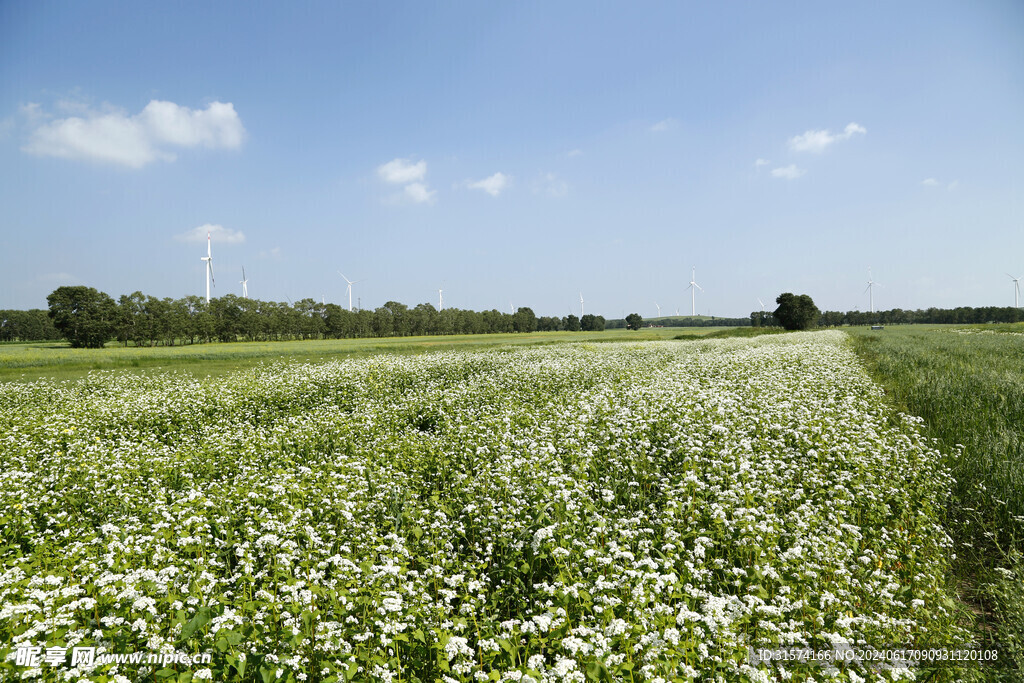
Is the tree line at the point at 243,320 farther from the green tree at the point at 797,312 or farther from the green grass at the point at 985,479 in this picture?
the green grass at the point at 985,479

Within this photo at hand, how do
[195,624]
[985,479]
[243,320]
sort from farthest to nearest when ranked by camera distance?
1. [243,320]
2. [985,479]
3. [195,624]

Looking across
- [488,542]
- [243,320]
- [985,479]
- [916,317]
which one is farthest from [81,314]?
[916,317]

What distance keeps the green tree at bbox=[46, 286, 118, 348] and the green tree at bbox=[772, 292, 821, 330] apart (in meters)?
133

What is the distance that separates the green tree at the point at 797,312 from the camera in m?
94.2

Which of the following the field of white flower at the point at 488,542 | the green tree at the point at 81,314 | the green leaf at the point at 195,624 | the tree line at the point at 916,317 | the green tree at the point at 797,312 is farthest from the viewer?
the tree line at the point at 916,317

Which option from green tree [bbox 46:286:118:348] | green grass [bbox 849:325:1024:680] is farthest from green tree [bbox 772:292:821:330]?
green tree [bbox 46:286:118:348]

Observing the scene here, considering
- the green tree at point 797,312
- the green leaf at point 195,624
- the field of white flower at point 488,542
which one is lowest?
the field of white flower at point 488,542

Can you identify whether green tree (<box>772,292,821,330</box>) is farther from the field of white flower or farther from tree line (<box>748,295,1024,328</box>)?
the field of white flower

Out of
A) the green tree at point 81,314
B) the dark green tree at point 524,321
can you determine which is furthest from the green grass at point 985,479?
the dark green tree at point 524,321

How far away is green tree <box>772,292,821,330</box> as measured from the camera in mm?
94250

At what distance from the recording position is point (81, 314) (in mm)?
80688

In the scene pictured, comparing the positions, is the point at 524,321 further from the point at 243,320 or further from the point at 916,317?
the point at 916,317

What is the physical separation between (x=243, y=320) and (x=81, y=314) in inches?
1223

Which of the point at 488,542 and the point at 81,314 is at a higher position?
the point at 81,314
